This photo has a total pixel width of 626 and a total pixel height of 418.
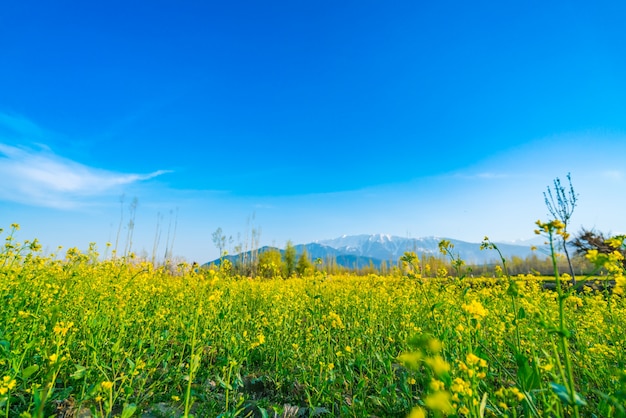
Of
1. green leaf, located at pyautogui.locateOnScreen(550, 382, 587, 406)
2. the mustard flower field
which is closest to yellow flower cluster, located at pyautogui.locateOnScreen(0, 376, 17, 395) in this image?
the mustard flower field

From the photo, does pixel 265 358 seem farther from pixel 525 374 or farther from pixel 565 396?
pixel 565 396

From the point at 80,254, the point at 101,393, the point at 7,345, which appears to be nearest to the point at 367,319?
the point at 101,393

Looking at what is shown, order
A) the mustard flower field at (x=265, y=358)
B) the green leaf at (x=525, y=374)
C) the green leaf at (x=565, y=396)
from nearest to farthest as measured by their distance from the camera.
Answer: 1. the green leaf at (x=565, y=396)
2. the green leaf at (x=525, y=374)
3. the mustard flower field at (x=265, y=358)

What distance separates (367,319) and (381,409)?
1.48 meters

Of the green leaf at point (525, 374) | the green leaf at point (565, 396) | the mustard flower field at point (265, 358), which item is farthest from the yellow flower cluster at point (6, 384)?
the green leaf at point (525, 374)

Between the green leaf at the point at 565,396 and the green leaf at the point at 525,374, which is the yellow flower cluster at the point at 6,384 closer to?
the green leaf at the point at 565,396

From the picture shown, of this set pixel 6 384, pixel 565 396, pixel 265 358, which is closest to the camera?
pixel 565 396

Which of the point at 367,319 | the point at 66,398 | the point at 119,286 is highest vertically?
the point at 119,286

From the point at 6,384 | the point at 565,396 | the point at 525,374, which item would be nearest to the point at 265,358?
the point at 6,384

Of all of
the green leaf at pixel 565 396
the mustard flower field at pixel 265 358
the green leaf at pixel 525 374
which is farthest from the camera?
the mustard flower field at pixel 265 358

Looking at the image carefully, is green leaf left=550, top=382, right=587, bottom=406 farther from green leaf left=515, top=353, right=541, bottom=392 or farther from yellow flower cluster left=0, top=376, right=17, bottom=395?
yellow flower cluster left=0, top=376, right=17, bottom=395

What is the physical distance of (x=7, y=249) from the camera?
316 centimetres

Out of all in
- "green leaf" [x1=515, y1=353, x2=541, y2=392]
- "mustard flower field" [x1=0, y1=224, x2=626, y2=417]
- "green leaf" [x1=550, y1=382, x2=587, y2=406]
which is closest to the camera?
"green leaf" [x1=550, y1=382, x2=587, y2=406]

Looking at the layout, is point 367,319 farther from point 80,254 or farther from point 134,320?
point 80,254
